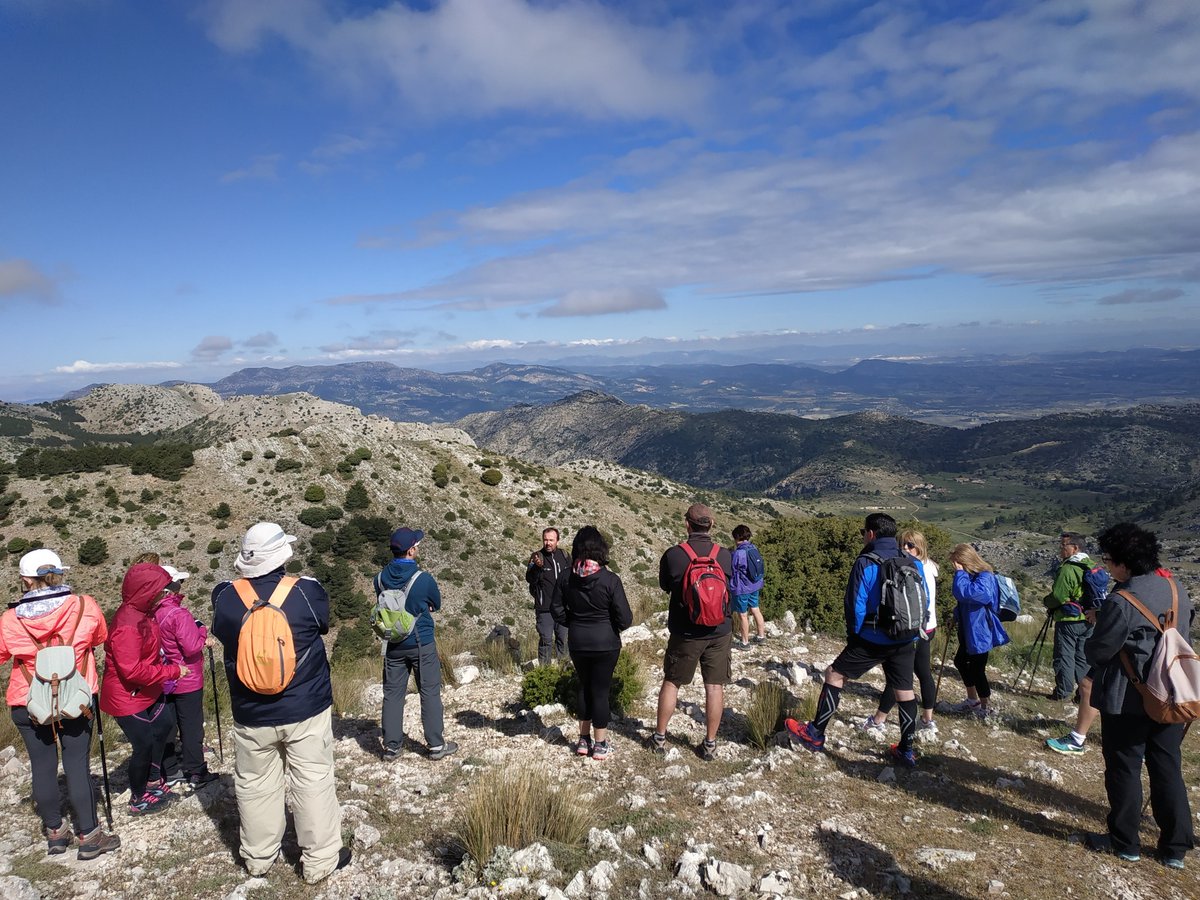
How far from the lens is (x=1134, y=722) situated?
4.36 metres

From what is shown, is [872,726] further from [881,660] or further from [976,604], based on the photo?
[976,604]

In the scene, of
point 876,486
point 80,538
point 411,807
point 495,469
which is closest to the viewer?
point 411,807

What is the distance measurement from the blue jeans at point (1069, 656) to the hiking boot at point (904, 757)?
11.1 feet

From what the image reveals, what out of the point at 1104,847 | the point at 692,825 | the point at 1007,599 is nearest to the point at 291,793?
the point at 692,825

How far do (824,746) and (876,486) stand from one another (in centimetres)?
17652

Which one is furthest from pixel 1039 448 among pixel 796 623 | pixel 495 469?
pixel 796 623

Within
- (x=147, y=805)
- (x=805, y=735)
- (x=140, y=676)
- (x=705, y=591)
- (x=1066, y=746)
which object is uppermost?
(x=705, y=591)

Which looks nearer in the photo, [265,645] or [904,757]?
[265,645]

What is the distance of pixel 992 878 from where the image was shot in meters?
3.92

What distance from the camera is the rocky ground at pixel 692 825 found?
3.91 metres

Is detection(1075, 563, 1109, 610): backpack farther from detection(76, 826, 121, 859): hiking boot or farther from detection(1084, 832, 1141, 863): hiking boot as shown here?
detection(76, 826, 121, 859): hiking boot

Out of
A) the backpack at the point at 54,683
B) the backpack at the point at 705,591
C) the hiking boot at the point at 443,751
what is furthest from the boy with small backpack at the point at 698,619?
the backpack at the point at 54,683

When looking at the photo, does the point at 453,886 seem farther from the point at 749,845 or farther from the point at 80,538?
the point at 80,538

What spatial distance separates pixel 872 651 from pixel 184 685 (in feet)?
21.6
